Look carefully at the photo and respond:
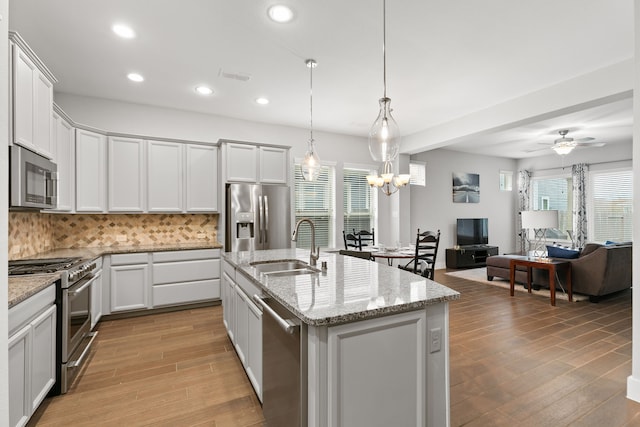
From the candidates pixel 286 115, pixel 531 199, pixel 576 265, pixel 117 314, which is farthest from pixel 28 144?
pixel 531 199

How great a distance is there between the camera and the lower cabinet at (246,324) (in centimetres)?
206

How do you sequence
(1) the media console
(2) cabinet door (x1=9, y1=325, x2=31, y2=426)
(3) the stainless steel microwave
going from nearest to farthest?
(2) cabinet door (x1=9, y1=325, x2=31, y2=426) → (3) the stainless steel microwave → (1) the media console

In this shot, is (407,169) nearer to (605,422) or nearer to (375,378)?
(605,422)

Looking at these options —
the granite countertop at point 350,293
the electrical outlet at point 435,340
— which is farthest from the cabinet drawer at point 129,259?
the electrical outlet at point 435,340

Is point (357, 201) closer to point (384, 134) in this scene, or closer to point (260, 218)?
point (260, 218)

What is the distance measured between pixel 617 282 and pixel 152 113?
735 cm

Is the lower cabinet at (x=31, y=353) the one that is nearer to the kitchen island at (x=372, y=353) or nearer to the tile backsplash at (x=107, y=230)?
the kitchen island at (x=372, y=353)

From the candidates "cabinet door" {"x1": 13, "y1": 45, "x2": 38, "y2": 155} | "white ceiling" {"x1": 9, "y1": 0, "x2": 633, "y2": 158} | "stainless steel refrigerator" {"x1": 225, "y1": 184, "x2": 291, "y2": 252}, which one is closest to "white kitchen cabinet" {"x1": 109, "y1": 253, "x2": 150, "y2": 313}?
"stainless steel refrigerator" {"x1": 225, "y1": 184, "x2": 291, "y2": 252}

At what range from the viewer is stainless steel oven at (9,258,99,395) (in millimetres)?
2311

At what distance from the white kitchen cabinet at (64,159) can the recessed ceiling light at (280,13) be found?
2.45 metres

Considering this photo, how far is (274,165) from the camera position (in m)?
5.00

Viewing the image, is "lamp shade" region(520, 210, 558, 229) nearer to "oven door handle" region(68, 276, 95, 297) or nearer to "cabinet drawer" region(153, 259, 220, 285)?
"cabinet drawer" region(153, 259, 220, 285)

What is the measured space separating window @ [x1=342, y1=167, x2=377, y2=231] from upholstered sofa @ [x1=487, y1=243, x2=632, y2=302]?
3358 millimetres

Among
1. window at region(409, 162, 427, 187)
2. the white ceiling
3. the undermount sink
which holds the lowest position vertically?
the undermount sink
